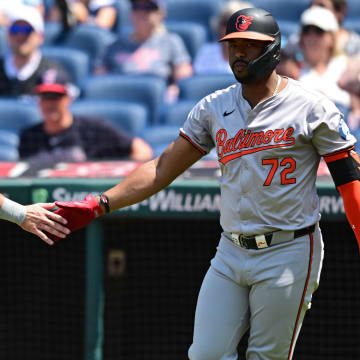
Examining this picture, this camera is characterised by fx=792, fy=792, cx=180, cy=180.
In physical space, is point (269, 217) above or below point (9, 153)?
below

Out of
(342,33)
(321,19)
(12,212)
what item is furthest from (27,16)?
(12,212)

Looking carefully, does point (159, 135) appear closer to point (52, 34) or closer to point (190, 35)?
point (190, 35)

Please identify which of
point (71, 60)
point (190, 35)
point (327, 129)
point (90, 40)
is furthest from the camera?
point (90, 40)

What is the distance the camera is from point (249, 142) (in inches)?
124

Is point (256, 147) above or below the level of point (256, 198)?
above

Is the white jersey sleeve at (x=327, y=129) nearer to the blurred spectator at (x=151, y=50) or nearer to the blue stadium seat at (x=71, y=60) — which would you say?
the blurred spectator at (x=151, y=50)

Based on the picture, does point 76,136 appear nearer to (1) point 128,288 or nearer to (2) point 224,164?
(1) point 128,288

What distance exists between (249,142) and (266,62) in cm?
32

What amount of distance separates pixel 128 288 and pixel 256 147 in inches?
74.9

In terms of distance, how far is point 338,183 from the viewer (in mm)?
3158

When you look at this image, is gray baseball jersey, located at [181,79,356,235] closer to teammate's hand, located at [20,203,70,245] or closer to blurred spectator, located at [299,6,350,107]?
teammate's hand, located at [20,203,70,245]

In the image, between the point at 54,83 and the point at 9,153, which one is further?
the point at 54,83

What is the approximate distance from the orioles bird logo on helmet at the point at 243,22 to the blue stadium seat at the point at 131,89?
10.4 feet

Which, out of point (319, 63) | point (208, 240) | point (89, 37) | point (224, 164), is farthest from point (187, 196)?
point (89, 37)
